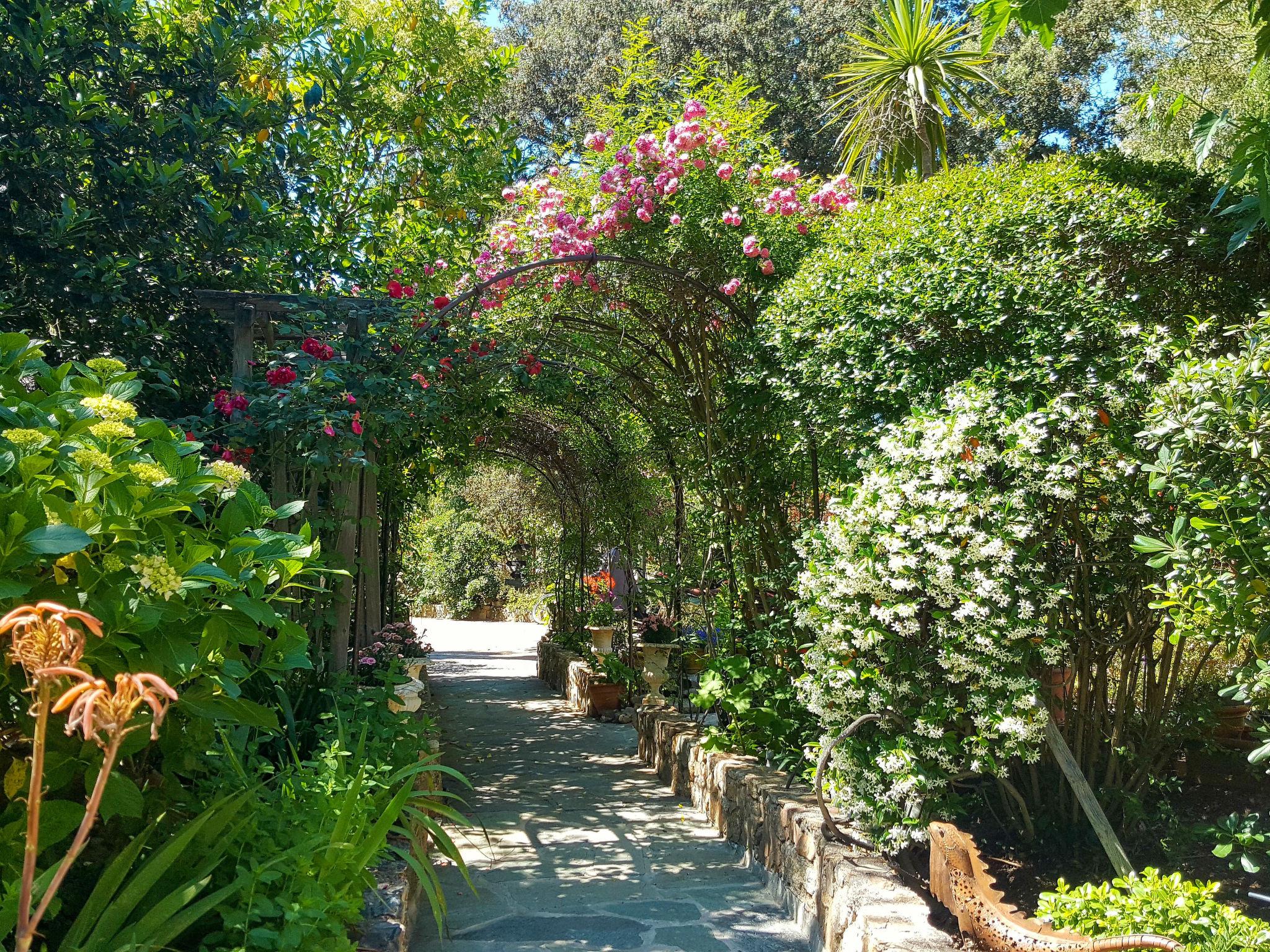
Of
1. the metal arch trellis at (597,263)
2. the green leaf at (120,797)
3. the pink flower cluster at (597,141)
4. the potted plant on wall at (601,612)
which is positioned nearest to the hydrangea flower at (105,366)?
the green leaf at (120,797)

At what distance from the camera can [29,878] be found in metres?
0.82

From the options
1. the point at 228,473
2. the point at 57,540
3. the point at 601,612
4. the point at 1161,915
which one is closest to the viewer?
the point at 57,540

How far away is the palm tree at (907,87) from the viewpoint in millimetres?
6645

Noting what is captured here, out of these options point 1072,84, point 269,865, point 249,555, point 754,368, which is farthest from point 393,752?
point 1072,84

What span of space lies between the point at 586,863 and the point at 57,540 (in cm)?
340

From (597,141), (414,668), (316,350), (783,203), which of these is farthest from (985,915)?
(414,668)

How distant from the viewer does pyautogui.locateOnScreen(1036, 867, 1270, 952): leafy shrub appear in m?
2.01

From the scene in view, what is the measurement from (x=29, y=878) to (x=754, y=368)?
4234mm

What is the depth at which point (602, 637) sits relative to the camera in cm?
1077

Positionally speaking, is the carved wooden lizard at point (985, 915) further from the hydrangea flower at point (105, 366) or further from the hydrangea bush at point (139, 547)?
the hydrangea flower at point (105, 366)

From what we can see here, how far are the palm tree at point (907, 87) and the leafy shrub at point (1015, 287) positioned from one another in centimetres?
303

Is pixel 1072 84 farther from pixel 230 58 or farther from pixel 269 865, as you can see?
pixel 269 865

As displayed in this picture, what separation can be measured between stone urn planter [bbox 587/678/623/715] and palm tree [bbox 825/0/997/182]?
464 cm

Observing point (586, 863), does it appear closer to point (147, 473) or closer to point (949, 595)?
point (949, 595)
